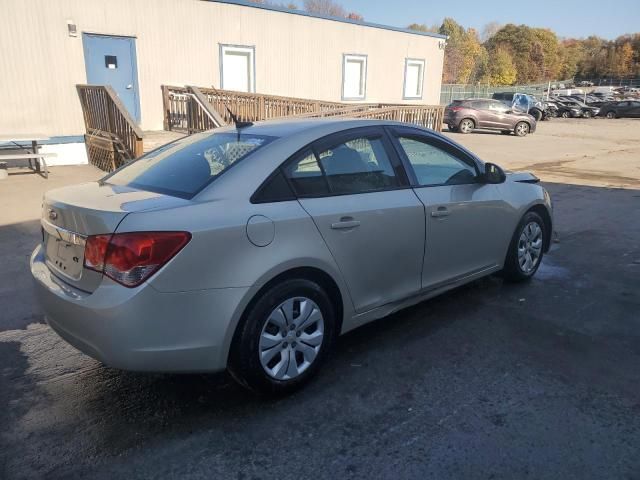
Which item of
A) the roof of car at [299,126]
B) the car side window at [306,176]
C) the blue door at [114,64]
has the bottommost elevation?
the car side window at [306,176]

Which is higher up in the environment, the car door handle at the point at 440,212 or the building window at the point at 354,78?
the building window at the point at 354,78

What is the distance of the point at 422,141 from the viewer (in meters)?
4.02

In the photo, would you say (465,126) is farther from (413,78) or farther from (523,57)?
(523,57)

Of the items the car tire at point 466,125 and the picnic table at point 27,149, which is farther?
the car tire at point 466,125

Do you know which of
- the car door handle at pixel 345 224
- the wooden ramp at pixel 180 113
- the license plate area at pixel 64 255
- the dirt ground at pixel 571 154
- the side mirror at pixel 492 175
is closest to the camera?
the license plate area at pixel 64 255

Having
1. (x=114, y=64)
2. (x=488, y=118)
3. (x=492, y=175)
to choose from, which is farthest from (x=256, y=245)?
(x=488, y=118)

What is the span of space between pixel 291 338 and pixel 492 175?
2289 mm

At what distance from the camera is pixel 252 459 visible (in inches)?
103

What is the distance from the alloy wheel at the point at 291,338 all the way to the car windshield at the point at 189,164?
84 cm

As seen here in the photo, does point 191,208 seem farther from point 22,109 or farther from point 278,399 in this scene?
point 22,109

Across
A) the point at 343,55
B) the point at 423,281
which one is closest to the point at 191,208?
the point at 423,281

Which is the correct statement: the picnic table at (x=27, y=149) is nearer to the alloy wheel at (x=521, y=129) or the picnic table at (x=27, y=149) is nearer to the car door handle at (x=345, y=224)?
the car door handle at (x=345, y=224)

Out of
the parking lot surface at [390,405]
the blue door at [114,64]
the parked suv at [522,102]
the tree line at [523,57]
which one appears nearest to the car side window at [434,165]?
the parking lot surface at [390,405]

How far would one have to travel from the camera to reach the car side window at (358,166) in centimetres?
337
